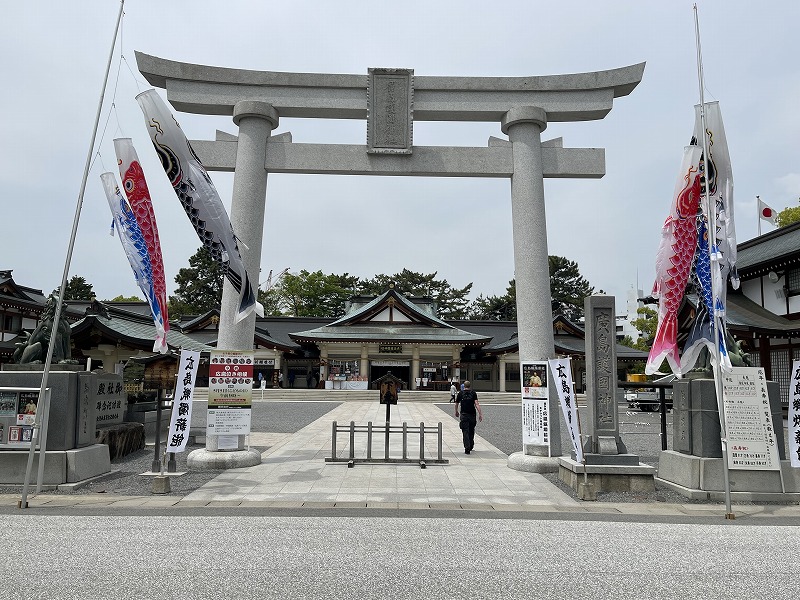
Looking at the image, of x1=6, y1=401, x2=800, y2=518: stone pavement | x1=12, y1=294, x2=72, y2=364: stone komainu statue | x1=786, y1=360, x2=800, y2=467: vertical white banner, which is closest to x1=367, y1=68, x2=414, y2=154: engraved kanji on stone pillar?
x1=6, y1=401, x2=800, y2=518: stone pavement

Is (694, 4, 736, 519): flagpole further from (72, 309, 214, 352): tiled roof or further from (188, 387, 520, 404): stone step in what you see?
(188, 387, 520, 404): stone step

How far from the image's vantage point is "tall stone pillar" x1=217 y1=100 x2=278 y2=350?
10.3 metres

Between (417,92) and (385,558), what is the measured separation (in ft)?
28.6

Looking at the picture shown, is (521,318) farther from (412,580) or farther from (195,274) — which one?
(195,274)

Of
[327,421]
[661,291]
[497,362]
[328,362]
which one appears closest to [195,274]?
[328,362]

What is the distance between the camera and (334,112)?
11164 mm

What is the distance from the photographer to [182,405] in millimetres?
9227

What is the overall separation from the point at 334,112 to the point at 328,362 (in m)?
29.0

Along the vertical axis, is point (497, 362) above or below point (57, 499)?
above

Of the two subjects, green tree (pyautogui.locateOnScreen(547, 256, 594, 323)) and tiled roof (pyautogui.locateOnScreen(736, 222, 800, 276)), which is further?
green tree (pyautogui.locateOnScreen(547, 256, 594, 323))

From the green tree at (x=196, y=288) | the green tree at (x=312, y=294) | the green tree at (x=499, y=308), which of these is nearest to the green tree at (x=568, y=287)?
the green tree at (x=499, y=308)

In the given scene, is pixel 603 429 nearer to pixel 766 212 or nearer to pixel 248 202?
pixel 248 202

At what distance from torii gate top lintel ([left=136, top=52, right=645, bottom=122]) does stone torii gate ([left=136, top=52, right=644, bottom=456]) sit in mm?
19

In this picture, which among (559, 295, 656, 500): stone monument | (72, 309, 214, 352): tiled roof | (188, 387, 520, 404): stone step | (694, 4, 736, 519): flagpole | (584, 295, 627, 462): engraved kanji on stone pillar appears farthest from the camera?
(188, 387, 520, 404): stone step
